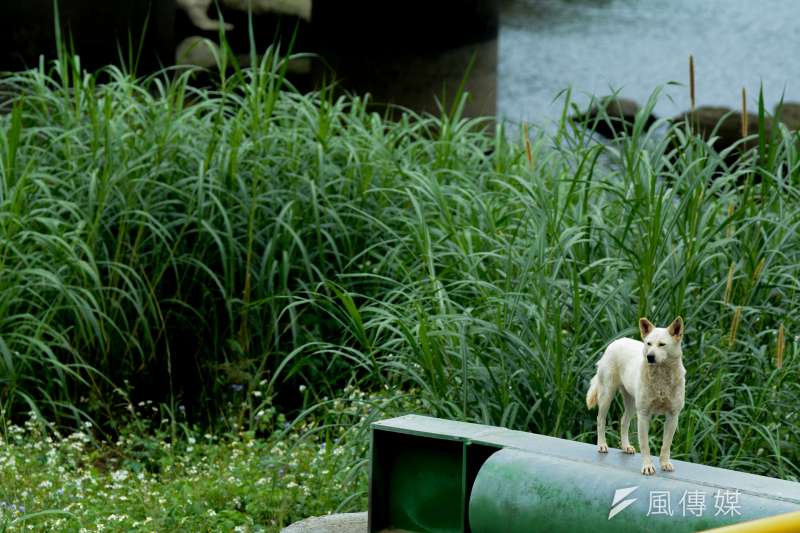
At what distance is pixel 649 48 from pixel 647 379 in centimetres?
2040

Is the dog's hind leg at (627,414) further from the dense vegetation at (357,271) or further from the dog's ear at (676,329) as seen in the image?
the dense vegetation at (357,271)

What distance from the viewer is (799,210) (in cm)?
449

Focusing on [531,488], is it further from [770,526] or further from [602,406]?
[770,526]

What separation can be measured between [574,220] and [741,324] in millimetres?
874

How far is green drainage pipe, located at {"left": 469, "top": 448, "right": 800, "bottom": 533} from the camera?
9.09 ft

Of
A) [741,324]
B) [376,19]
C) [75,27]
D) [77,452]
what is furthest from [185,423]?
[376,19]

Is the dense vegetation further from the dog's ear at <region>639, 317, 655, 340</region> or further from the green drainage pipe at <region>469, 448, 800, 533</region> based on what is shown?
the dog's ear at <region>639, 317, 655, 340</region>

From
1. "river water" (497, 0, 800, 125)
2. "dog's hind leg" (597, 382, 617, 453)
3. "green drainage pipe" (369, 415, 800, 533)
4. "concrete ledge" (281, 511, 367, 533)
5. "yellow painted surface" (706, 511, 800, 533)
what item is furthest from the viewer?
"river water" (497, 0, 800, 125)

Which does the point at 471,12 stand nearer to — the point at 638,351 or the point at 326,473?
the point at 326,473

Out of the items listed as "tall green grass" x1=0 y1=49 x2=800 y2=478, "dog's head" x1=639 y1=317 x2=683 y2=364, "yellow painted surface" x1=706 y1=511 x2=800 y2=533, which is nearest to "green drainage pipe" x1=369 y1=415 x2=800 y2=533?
"dog's head" x1=639 y1=317 x2=683 y2=364

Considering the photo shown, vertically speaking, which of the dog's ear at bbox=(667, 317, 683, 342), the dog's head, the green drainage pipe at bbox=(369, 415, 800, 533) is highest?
the dog's ear at bbox=(667, 317, 683, 342)

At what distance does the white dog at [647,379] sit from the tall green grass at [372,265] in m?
0.87

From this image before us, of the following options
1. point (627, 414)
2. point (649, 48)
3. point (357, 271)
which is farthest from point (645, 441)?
point (649, 48)

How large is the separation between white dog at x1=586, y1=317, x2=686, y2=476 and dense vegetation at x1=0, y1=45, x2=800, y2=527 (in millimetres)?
858
